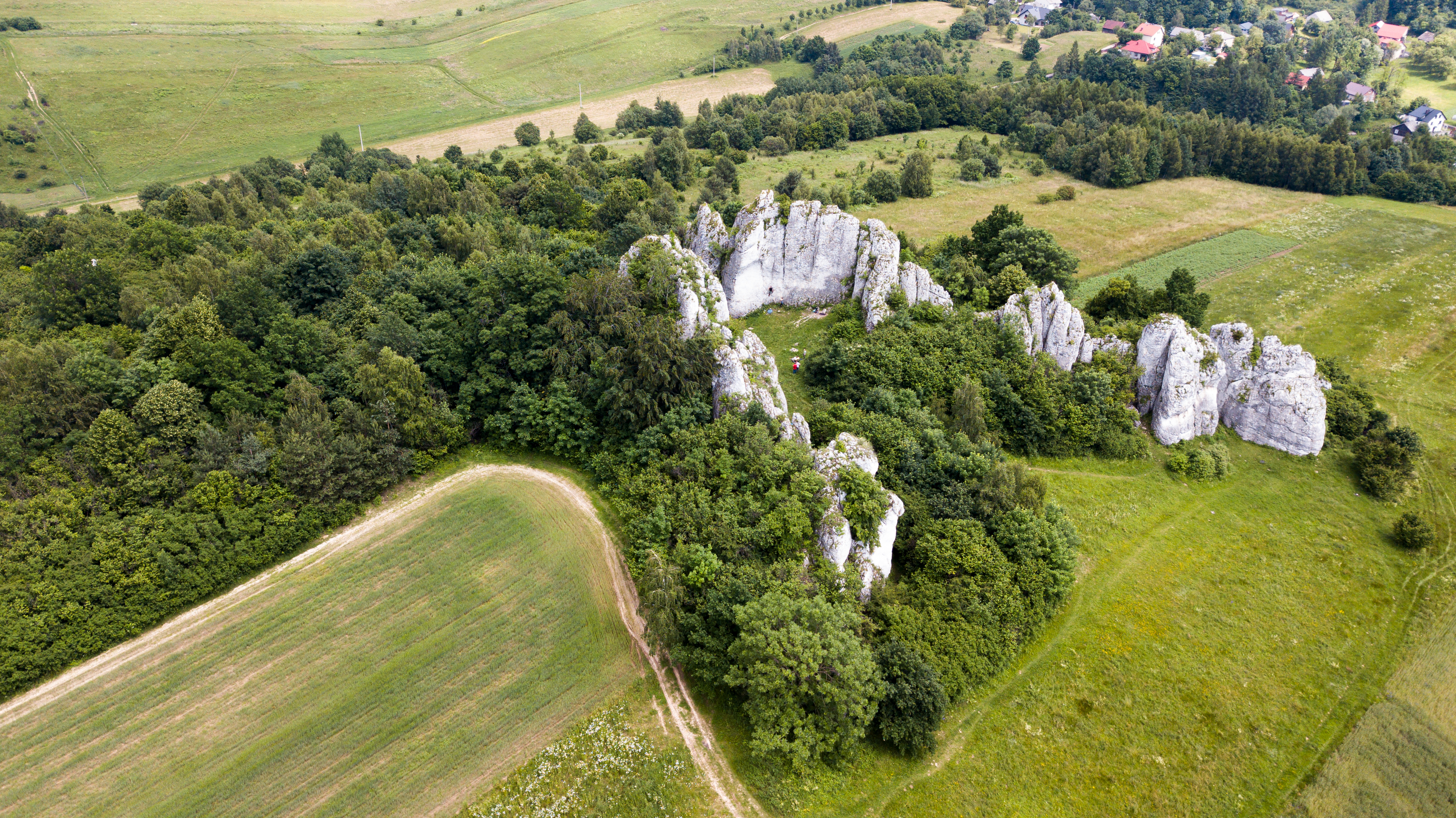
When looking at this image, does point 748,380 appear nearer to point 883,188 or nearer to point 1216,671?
point 1216,671

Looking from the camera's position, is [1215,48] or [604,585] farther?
[1215,48]

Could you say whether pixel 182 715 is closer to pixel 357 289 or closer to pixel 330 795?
pixel 330 795

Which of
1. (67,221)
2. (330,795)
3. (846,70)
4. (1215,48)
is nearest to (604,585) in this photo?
(330,795)

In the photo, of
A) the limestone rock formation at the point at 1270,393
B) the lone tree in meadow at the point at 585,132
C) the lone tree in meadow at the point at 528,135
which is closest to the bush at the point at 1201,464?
the limestone rock formation at the point at 1270,393

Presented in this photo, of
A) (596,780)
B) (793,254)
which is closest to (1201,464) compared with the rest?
(793,254)

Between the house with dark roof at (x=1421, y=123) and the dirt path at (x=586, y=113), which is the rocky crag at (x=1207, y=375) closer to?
the dirt path at (x=586, y=113)

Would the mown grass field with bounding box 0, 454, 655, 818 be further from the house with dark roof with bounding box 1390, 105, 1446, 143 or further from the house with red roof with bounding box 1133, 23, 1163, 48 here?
the house with red roof with bounding box 1133, 23, 1163, 48
